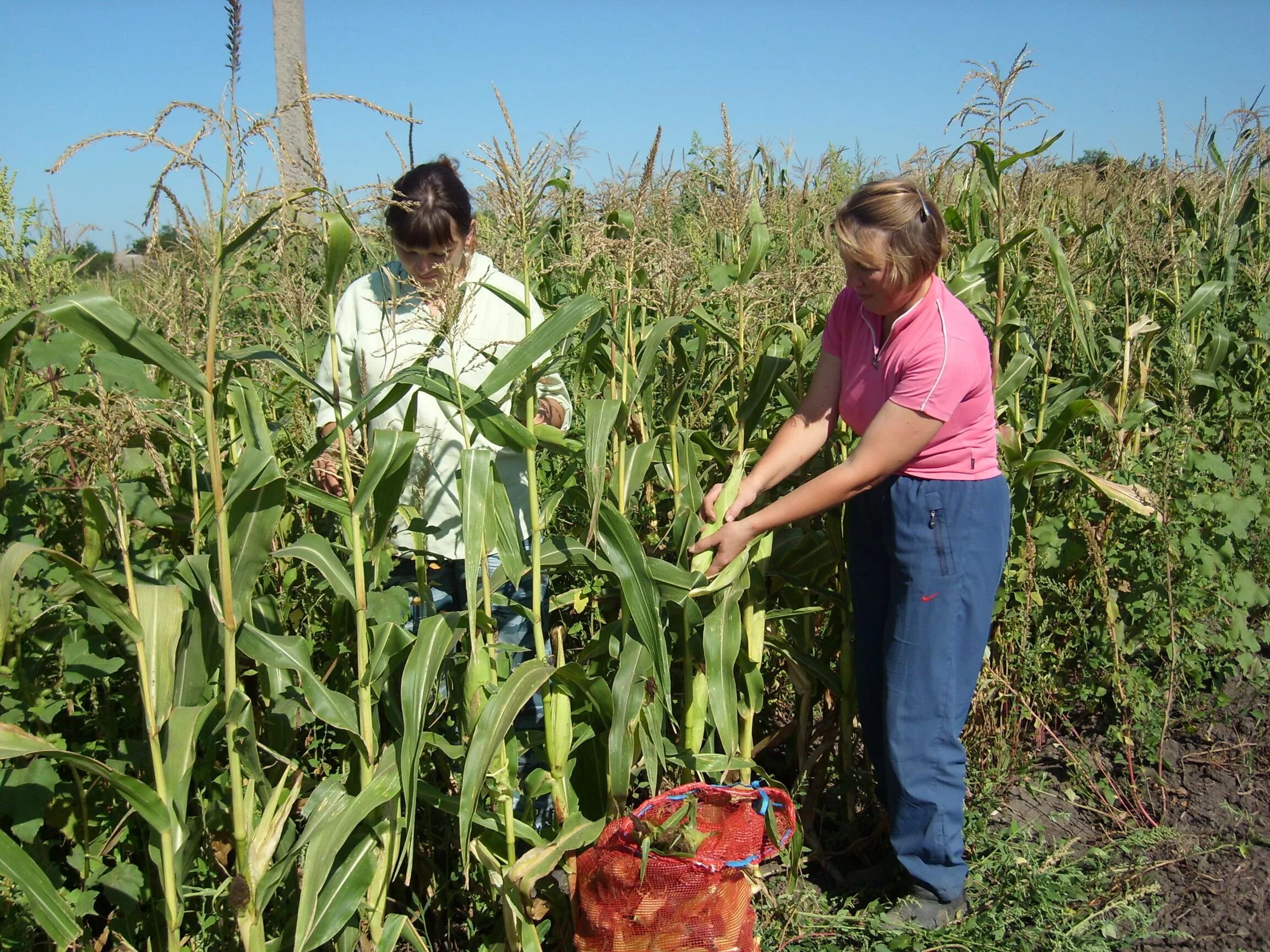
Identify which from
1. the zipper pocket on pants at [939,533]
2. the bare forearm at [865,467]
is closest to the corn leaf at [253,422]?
the bare forearm at [865,467]

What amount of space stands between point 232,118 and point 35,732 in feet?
5.25

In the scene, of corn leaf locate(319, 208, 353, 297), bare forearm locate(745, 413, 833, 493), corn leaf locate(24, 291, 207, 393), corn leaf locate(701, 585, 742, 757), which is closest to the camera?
corn leaf locate(24, 291, 207, 393)

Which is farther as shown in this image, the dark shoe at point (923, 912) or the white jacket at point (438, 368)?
the dark shoe at point (923, 912)

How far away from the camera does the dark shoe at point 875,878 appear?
3.07m

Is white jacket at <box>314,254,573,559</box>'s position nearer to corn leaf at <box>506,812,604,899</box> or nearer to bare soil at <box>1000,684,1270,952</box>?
corn leaf at <box>506,812,604,899</box>

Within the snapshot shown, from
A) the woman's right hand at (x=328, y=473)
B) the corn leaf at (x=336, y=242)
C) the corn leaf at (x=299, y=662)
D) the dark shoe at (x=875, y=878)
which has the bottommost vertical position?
the dark shoe at (x=875, y=878)

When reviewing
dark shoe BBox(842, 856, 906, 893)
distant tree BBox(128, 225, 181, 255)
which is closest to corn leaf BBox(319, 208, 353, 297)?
distant tree BBox(128, 225, 181, 255)

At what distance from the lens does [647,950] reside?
237cm

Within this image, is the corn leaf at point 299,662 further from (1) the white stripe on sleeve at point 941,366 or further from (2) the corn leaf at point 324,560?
(1) the white stripe on sleeve at point 941,366

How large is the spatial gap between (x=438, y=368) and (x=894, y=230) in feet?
4.08

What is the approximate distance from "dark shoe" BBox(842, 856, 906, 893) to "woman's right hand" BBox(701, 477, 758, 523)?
4.20 ft

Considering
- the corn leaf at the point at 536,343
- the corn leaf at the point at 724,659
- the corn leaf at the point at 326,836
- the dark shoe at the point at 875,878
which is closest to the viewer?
the corn leaf at the point at 326,836

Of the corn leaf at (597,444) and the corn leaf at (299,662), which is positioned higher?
the corn leaf at (597,444)

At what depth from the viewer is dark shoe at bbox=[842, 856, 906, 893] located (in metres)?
3.07
